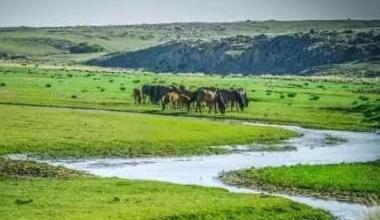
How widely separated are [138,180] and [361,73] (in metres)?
119

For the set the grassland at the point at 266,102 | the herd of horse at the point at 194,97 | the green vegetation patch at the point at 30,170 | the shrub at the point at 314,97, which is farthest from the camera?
the shrub at the point at 314,97

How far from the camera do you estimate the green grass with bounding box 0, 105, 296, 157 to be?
36125mm

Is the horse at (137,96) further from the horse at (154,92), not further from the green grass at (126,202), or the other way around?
the green grass at (126,202)

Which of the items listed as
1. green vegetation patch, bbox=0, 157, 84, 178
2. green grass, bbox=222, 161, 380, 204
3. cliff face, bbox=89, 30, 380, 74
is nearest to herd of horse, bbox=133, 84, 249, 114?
green grass, bbox=222, 161, 380, 204

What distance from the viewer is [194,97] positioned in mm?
61031

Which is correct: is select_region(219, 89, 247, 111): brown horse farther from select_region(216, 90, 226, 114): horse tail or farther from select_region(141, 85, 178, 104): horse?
select_region(141, 85, 178, 104): horse

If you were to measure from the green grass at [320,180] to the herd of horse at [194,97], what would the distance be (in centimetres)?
2727

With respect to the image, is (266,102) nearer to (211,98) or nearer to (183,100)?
(211,98)

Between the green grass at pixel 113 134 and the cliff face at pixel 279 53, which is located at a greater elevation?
the cliff face at pixel 279 53

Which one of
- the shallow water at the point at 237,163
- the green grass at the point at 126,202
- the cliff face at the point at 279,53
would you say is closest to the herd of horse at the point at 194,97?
the shallow water at the point at 237,163

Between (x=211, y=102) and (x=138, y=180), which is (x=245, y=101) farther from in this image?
(x=138, y=180)

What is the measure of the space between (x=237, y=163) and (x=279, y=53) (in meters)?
146

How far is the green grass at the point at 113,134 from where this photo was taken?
36.1m

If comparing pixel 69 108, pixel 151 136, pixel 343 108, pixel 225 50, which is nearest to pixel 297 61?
pixel 225 50
